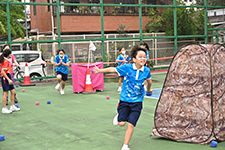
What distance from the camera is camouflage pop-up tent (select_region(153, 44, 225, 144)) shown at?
582cm

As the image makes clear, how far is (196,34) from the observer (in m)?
21.7

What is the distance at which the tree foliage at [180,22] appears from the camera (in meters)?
21.7

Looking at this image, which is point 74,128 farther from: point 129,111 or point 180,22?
point 180,22

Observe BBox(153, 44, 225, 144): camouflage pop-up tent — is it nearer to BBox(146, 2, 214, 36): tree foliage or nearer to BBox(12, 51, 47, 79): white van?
BBox(12, 51, 47, 79): white van

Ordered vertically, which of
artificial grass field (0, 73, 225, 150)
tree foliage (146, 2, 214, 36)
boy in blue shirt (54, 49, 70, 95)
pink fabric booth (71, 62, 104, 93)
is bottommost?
artificial grass field (0, 73, 225, 150)

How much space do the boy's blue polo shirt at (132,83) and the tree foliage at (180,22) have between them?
16.2 m

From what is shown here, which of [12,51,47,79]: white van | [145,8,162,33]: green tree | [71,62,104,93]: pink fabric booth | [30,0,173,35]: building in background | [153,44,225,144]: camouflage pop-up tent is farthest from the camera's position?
[145,8,162,33]: green tree

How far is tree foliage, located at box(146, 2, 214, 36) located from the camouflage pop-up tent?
51.3 feet

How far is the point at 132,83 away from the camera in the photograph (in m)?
5.77

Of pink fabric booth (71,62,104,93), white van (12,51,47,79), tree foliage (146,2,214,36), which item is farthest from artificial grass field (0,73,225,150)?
tree foliage (146,2,214,36)

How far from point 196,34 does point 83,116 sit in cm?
1488

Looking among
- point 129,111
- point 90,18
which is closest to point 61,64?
point 129,111

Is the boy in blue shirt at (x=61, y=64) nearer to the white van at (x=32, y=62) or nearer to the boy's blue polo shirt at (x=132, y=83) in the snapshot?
the white van at (x=32, y=62)

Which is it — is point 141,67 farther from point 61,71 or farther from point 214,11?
point 214,11
